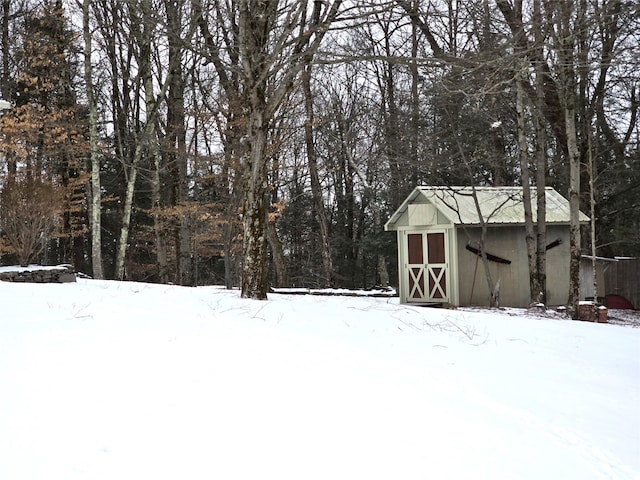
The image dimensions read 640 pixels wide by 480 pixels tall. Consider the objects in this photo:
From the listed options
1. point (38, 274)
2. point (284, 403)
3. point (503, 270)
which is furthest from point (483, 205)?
point (284, 403)

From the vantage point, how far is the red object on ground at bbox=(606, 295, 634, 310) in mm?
18266

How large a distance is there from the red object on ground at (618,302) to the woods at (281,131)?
5.42ft

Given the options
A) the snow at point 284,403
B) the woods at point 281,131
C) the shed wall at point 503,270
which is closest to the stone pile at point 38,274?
the woods at point 281,131

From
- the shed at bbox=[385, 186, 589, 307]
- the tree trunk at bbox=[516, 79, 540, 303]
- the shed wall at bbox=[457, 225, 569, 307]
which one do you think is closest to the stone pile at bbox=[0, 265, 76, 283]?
the shed at bbox=[385, 186, 589, 307]

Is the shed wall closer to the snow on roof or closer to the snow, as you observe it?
the snow on roof

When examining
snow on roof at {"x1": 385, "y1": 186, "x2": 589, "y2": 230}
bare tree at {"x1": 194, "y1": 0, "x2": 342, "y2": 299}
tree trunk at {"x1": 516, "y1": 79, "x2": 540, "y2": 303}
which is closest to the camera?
bare tree at {"x1": 194, "y1": 0, "x2": 342, "y2": 299}

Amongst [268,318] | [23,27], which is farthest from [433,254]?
[23,27]

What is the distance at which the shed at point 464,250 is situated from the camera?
16203mm

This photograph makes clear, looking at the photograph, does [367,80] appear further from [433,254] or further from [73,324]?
[73,324]

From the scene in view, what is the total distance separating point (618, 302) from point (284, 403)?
17.2m

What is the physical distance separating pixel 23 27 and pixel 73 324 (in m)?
18.3

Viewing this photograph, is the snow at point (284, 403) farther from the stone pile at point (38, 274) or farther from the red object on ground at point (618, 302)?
the red object on ground at point (618, 302)

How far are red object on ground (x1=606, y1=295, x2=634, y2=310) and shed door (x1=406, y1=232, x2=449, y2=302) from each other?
586 centimetres

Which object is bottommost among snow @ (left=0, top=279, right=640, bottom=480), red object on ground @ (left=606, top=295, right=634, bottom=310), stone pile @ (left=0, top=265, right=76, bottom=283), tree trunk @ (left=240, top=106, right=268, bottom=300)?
red object on ground @ (left=606, top=295, right=634, bottom=310)
